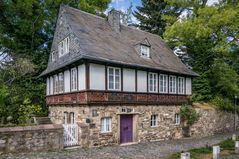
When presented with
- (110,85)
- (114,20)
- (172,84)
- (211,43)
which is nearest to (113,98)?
(110,85)

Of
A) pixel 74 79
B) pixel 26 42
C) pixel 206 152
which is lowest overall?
pixel 206 152

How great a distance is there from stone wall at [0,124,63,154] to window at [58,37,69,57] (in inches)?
271

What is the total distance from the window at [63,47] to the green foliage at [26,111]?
5649mm

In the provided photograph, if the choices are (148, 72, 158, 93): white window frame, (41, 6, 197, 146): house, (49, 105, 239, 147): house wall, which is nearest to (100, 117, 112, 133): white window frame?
(41, 6, 197, 146): house

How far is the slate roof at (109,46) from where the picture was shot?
1685 cm

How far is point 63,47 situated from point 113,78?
5.18 m

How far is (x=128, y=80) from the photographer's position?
59.4 feet

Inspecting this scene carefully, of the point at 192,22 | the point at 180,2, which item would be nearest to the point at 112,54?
the point at 192,22

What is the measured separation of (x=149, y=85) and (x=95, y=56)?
553 cm

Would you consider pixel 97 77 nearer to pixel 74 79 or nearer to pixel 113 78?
pixel 113 78

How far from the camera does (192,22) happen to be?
2852 cm

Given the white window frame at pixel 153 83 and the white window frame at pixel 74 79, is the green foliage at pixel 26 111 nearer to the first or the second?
the white window frame at pixel 74 79

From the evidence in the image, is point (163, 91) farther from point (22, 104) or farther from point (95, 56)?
point (22, 104)

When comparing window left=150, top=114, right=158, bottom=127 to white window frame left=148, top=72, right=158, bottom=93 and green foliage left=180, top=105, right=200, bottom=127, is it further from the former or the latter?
green foliage left=180, top=105, right=200, bottom=127
